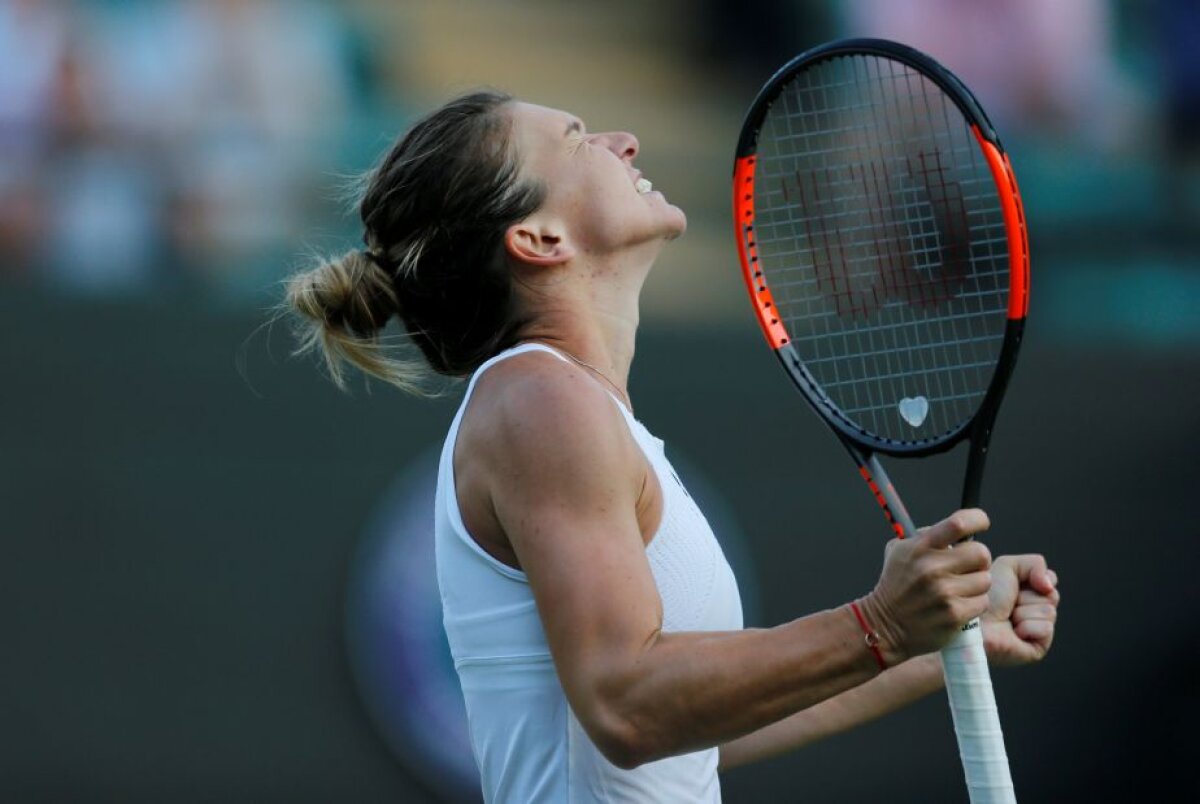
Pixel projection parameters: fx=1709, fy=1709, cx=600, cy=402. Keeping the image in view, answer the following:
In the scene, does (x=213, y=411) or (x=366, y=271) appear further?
(x=213, y=411)

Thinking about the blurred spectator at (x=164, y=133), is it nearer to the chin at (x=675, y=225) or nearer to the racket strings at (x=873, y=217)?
the racket strings at (x=873, y=217)

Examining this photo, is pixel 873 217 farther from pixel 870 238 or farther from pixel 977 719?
pixel 977 719

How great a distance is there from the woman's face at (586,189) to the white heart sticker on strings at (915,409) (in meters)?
0.33

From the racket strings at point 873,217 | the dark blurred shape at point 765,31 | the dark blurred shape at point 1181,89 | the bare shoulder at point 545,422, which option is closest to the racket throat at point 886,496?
the bare shoulder at point 545,422

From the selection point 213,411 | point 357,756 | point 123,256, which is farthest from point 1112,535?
point 123,256

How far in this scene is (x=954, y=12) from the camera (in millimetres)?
4484

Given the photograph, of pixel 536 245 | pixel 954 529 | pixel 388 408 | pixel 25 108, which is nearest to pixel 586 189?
pixel 536 245

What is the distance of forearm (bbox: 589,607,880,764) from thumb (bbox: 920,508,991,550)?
0.33 ft

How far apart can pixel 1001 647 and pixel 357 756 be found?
96.0 inches

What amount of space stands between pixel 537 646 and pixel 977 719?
1.46 feet

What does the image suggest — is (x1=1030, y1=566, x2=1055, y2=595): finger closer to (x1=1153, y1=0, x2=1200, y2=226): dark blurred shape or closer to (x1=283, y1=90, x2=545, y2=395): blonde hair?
(x1=283, y1=90, x2=545, y2=395): blonde hair

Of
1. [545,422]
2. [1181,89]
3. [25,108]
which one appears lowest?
[545,422]

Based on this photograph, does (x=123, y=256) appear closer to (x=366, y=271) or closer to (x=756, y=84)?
(x=756, y=84)

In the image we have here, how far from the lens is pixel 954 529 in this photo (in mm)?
1487
